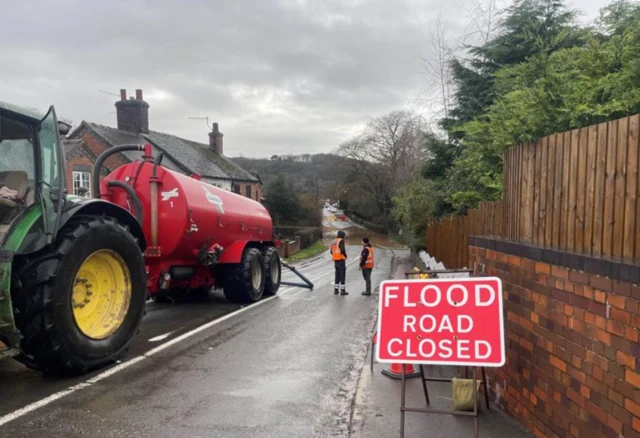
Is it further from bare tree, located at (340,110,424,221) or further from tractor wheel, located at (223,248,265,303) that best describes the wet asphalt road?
bare tree, located at (340,110,424,221)

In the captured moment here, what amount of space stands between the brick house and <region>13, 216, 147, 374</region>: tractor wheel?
730 inches

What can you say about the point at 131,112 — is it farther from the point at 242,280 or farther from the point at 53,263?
the point at 53,263

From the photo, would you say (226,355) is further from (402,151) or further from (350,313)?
(402,151)

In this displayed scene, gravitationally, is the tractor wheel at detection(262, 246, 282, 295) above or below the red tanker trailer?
below

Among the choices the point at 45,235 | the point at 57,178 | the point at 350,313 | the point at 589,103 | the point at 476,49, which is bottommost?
the point at 350,313

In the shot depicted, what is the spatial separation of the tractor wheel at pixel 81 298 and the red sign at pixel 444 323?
10.2 ft

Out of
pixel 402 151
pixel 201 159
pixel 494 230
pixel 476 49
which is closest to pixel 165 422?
pixel 494 230

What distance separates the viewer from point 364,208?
71000 millimetres

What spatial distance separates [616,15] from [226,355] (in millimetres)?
7030

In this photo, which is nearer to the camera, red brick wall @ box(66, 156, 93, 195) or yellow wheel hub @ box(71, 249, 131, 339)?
yellow wheel hub @ box(71, 249, 131, 339)

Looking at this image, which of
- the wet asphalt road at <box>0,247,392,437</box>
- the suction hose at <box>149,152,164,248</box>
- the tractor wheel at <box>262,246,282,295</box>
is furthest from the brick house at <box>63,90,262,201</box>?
the wet asphalt road at <box>0,247,392,437</box>

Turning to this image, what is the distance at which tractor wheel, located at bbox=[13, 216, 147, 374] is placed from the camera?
4910 mm

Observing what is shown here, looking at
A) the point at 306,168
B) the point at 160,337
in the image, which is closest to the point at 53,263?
the point at 160,337

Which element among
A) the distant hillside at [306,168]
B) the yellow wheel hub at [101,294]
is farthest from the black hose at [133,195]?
the distant hillside at [306,168]
